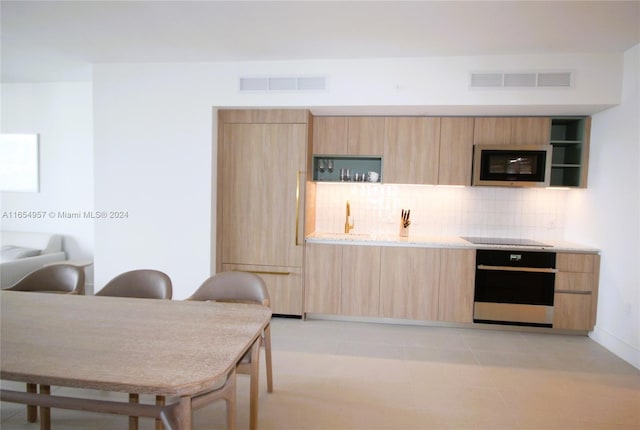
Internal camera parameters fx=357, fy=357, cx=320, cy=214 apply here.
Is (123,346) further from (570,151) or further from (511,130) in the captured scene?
(570,151)

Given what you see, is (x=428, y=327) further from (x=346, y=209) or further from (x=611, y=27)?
(x=611, y=27)

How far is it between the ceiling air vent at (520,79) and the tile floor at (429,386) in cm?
242

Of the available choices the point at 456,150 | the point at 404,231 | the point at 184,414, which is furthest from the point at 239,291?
the point at 456,150

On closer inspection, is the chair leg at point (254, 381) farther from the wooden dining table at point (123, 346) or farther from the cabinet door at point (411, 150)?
the cabinet door at point (411, 150)

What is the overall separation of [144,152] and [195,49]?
122 centimetres

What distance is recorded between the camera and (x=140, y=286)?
242cm

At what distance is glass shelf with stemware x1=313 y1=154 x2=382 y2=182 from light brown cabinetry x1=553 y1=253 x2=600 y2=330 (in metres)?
2.09

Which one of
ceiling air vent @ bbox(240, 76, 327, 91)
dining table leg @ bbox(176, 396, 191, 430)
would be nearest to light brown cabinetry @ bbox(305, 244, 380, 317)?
ceiling air vent @ bbox(240, 76, 327, 91)

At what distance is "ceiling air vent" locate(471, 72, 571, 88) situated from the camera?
3.28 m

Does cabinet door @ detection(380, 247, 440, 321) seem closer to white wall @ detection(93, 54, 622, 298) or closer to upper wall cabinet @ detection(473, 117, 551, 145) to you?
upper wall cabinet @ detection(473, 117, 551, 145)

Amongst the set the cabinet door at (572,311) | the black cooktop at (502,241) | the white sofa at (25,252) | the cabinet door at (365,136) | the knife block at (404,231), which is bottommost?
the cabinet door at (572,311)

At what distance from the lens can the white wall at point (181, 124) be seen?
11.4 feet

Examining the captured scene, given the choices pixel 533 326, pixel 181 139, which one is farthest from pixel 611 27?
pixel 181 139

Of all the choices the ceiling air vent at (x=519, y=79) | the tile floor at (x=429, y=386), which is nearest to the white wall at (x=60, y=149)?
the tile floor at (x=429, y=386)
